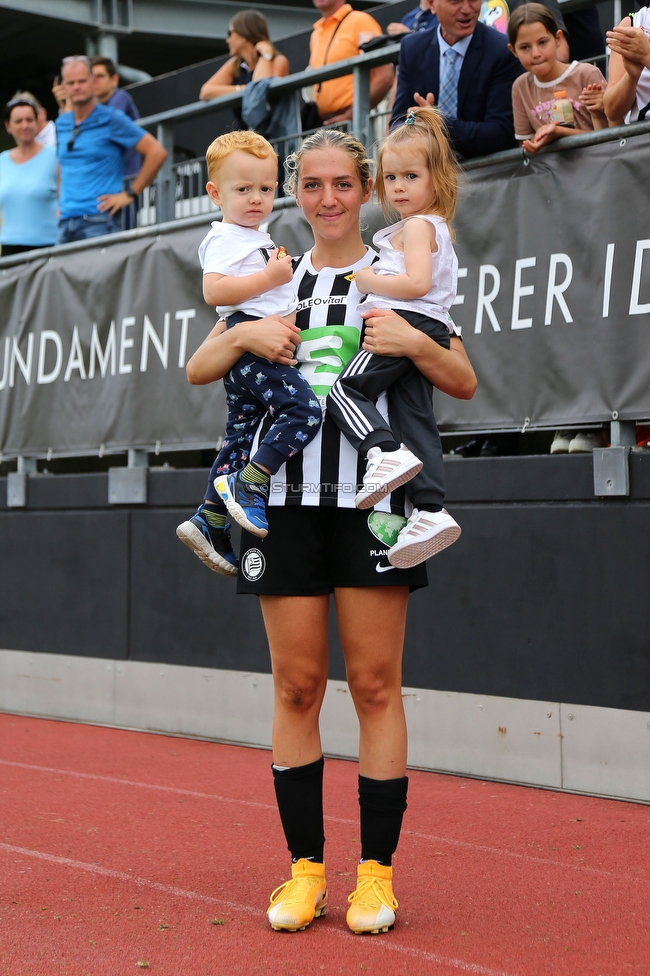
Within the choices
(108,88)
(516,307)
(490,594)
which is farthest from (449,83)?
(108,88)

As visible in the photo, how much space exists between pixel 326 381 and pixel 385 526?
17.8 inches

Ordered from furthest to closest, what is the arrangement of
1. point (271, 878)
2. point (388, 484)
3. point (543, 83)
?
point (543, 83), point (271, 878), point (388, 484)

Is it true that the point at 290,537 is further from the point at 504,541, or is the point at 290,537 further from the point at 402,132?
the point at 504,541

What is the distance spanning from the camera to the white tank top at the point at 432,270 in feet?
10.9

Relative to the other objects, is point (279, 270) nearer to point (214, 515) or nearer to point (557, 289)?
point (214, 515)

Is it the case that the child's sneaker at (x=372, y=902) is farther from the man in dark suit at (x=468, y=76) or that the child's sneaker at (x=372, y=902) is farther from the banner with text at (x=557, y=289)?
the man in dark suit at (x=468, y=76)

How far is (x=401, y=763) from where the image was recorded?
3.42 m

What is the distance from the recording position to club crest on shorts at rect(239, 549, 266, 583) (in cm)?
340

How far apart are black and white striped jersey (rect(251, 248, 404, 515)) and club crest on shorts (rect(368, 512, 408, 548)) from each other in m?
0.02

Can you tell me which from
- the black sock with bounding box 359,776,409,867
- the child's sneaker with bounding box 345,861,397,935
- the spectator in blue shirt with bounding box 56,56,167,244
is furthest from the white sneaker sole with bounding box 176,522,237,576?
the spectator in blue shirt with bounding box 56,56,167,244

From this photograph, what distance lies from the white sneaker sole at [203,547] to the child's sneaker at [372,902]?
3.15 ft

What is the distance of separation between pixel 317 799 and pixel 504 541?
260 cm

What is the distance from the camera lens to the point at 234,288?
3391mm

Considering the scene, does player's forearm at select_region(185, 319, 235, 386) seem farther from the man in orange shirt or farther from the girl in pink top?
the man in orange shirt
